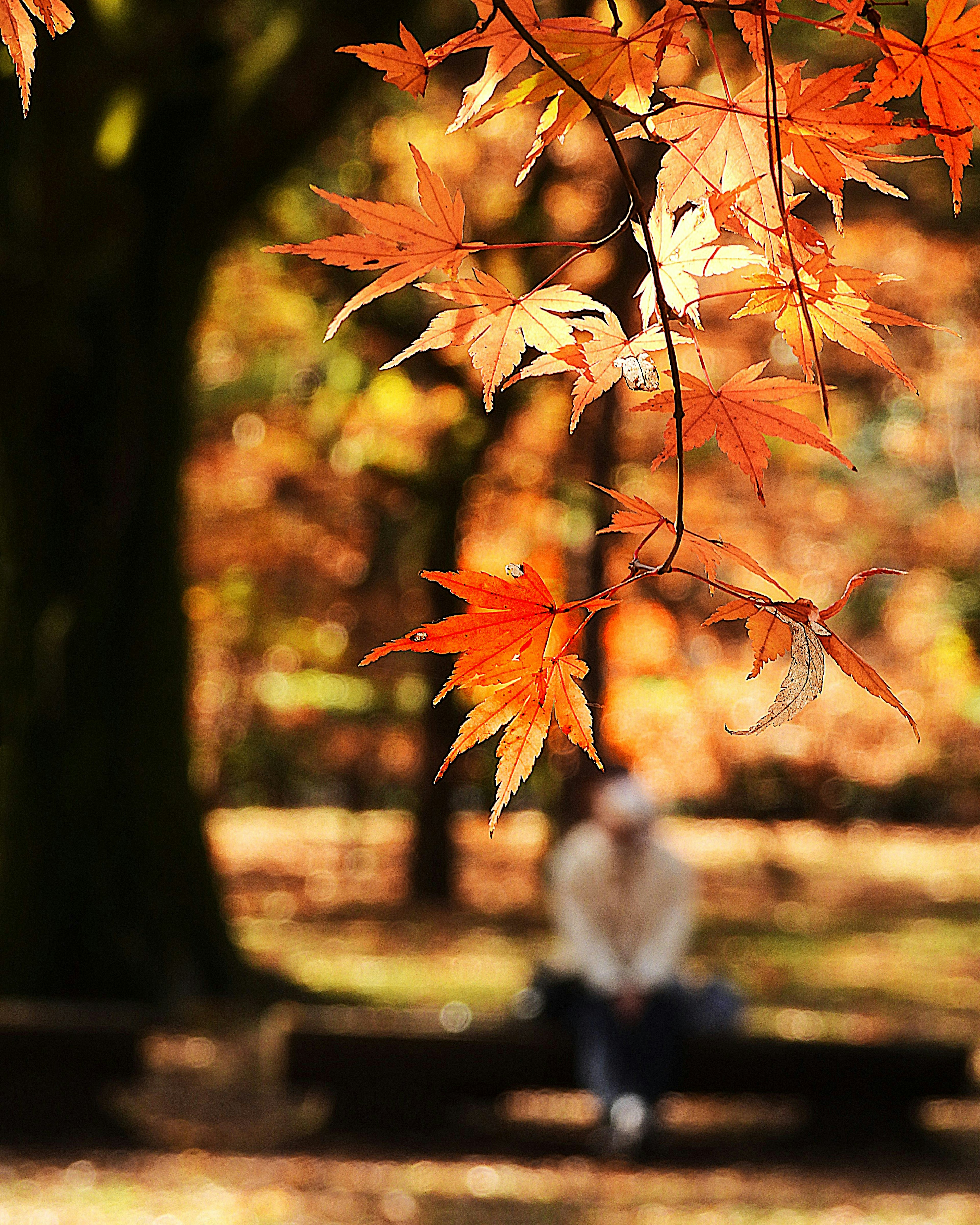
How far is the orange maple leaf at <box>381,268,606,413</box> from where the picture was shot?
1.13 m

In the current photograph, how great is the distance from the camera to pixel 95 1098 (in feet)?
20.8

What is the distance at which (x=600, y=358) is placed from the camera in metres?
1.13

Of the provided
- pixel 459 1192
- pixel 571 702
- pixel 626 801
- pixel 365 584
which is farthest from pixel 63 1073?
pixel 365 584

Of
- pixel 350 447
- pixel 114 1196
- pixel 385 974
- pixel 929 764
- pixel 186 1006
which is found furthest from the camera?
pixel 929 764

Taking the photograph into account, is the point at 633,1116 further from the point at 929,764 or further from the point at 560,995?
the point at 929,764

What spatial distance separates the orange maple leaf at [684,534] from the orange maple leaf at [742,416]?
1.3 inches

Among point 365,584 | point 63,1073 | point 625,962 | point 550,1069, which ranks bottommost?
point 550,1069

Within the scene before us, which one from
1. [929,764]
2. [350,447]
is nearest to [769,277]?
[350,447]

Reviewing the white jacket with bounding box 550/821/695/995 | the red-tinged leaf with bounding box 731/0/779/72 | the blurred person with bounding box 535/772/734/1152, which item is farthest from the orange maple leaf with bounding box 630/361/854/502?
the white jacket with bounding box 550/821/695/995

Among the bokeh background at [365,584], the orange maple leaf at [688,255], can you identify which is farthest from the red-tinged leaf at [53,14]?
the bokeh background at [365,584]

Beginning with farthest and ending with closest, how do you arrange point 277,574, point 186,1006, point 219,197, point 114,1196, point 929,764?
point 929,764 < point 277,574 < point 219,197 < point 186,1006 < point 114,1196

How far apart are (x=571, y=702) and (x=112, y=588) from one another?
24.3 feet

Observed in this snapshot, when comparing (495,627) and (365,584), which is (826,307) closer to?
(495,627)

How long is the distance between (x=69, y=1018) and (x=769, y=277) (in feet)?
19.8
